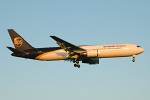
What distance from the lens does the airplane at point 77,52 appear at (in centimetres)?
5216

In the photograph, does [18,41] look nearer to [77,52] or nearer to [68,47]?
[68,47]

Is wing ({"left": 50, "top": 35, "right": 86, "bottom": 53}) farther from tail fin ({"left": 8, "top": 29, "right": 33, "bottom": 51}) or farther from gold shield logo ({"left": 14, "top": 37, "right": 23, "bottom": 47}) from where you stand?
gold shield logo ({"left": 14, "top": 37, "right": 23, "bottom": 47})

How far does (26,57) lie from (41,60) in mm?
2871

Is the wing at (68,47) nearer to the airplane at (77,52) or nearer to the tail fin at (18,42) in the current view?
the airplane at (77,52)

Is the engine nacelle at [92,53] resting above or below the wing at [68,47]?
below

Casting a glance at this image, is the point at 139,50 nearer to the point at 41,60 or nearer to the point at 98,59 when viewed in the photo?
the point at 98,59

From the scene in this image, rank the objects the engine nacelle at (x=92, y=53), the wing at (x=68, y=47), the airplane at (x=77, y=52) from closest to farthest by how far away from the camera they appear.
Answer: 1. the wing at (x=68, y=47)
2. the engine nacelle at (x=92, y=53)
3. the airplane at (x=77, y=52)

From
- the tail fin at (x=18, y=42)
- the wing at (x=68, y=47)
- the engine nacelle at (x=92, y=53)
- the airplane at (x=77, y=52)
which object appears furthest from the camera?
the tail fin at (x=18, y=42)

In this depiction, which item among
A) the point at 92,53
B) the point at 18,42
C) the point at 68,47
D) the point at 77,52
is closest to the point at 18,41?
the point at 18,42

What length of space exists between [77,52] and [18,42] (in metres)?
12.7

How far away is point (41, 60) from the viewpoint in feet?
181

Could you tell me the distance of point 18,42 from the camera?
57531mm

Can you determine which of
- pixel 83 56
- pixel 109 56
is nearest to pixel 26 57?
pixel 83 56

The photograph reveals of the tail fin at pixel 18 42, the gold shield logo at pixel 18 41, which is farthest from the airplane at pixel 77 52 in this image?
the gold shield logo at pixel 18 41
